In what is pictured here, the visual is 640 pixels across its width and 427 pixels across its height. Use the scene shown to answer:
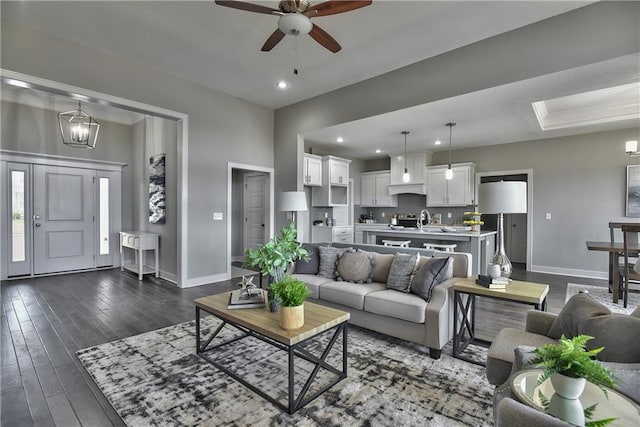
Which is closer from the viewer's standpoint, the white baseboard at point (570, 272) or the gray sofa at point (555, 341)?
the gray sofa at point (555, 341)

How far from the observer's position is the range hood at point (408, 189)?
24.7ft

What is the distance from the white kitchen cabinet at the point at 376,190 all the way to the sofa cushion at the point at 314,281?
4980 mm

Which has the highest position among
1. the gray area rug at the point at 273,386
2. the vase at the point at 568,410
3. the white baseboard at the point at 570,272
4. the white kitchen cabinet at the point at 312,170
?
the white kitchen cabinet at the point at 312,170

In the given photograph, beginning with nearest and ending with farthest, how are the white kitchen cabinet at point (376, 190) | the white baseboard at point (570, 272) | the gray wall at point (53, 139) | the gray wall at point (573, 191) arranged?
the gray wall at point (53, 139) < the gray wall at point (573, 191) < the white baseboard at point (570, 272) < the white kitchen cabinet at point (376, 190)

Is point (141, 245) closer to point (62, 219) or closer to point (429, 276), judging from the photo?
point (62, 219)

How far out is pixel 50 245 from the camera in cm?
571

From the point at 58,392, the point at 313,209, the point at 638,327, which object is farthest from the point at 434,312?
the point at 313,209

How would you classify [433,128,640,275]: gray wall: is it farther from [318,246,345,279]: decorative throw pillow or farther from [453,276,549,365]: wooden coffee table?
[318,246,345,279]: decorative throw pillow

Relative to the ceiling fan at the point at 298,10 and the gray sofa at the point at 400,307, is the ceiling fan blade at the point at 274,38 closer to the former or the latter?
the ceiling fan at the point at 298,10

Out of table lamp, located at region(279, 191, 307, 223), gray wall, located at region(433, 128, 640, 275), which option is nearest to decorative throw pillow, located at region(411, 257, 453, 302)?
table lamp, located at region(279, 191, 307, 223)

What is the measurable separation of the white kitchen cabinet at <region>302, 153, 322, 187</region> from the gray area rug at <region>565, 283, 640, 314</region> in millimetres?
4719

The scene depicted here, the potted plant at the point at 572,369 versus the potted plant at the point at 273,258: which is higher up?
the potted plant at the point at 273,258

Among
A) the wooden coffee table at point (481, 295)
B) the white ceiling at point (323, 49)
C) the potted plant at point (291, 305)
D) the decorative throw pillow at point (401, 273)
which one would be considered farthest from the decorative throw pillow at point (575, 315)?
the white ceiling at point (323, 49)

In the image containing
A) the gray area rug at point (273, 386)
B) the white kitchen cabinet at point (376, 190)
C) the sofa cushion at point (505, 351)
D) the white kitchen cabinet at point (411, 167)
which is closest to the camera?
the sofa cushion at point (505, 351)
